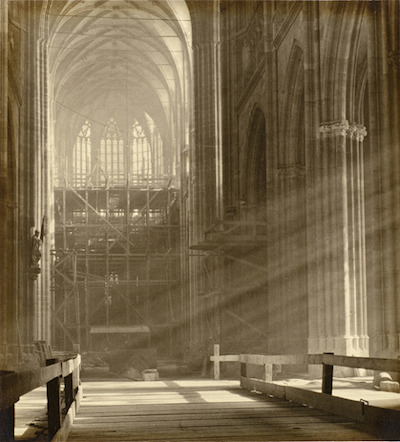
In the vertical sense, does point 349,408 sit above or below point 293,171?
below

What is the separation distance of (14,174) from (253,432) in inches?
638

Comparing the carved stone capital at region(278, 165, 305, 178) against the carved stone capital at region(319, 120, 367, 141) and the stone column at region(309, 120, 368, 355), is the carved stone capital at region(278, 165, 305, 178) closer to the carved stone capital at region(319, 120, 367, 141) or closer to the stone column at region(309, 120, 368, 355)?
the stone column at region(309, 120, 368, 355)

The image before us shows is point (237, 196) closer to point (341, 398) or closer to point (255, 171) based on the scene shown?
point (255, 171)

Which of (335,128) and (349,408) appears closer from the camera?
(349,408)

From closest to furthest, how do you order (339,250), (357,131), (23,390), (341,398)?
(23,390) < (341,398) < (339,250) < (357,131)

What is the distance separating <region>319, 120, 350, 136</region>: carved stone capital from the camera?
2061cm

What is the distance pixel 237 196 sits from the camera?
3281 centimetres

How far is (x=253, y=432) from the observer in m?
7.03

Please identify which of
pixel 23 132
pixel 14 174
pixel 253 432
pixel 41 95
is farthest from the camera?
pixel 41 95

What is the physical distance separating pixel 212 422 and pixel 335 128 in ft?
44.3

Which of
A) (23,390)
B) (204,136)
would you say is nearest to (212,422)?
(23,390)

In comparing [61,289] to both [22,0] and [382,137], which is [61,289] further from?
[382,137]

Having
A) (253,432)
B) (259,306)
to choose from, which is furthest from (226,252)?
(253,432)

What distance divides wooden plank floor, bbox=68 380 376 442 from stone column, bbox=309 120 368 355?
9756 mm
